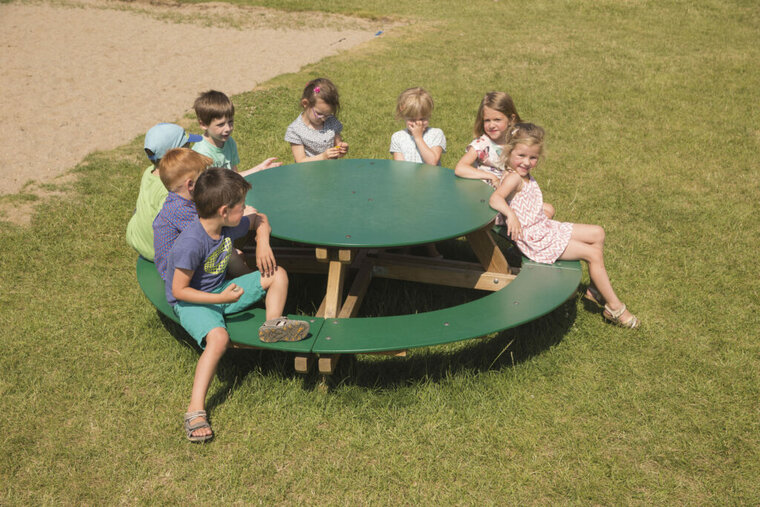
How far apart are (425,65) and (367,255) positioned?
22.3 ft

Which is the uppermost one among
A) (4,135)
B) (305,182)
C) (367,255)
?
(305,182)

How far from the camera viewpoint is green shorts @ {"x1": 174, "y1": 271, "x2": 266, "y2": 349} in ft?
10.5

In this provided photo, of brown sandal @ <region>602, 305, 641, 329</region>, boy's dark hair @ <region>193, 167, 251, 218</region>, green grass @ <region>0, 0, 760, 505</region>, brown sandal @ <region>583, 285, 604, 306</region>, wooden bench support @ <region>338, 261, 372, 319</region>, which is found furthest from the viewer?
brown sandal @ <region>583, 285, 604, 306</region>

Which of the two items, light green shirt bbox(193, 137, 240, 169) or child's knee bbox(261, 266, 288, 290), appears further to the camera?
light green shirt bbox(193, 137, 240, 169)

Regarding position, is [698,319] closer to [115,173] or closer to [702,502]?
[702,502]

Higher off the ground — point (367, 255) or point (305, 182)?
point (305, 182)

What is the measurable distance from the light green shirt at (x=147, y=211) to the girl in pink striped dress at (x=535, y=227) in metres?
2.10

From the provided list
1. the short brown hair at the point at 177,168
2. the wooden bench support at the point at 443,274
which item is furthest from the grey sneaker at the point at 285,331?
the wooden bench support at the point at 443,274

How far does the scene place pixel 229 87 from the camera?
9.57 metres

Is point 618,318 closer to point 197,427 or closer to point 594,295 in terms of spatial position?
point 594,295

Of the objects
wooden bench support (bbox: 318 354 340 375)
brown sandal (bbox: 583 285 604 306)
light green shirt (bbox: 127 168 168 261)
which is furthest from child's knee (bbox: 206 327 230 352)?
brown sandal (bbox: 583 285 604 306)

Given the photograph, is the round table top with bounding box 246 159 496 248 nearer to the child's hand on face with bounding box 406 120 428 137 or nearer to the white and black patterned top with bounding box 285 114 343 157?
the child's hand on face with bounding box 406 120 428 137

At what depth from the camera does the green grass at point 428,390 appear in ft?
9.85

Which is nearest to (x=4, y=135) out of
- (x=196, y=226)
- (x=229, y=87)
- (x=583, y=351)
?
(x=229, y=87)
